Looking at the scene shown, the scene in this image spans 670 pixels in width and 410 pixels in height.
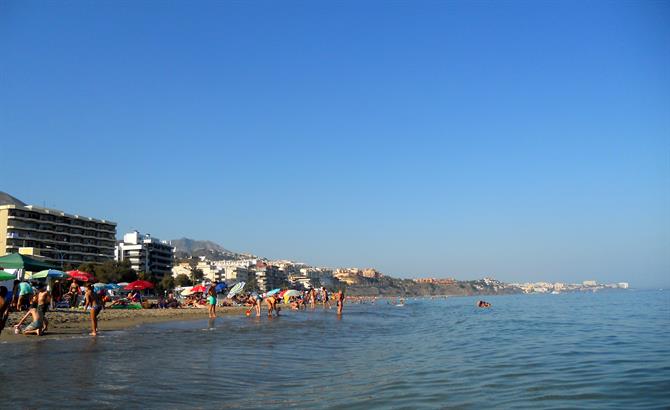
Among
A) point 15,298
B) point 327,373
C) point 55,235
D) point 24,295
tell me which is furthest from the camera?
point 55,235

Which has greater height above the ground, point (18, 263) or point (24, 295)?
point (18, 263)

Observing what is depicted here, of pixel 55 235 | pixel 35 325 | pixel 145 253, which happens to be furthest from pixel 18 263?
pixel 145 253

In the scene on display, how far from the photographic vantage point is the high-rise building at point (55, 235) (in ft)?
293

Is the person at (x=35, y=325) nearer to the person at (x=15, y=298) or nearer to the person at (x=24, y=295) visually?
the person at (x=24, y=295)

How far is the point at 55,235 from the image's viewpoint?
322 feet

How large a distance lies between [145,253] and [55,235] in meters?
30.2

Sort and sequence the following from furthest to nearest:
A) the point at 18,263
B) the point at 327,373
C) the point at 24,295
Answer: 1. the point at 24,295
2. the point at 18,263
3. the point at 327,373

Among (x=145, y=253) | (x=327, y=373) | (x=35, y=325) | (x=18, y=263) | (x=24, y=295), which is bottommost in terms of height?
(x=327, y=373)

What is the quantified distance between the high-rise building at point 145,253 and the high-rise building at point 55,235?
499 inches

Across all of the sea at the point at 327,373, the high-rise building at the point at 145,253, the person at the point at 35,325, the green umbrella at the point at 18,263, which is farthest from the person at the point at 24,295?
the high-rise building at the point at 145,253

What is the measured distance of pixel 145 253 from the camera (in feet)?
417

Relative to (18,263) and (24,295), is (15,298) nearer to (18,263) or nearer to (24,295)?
(24,295)

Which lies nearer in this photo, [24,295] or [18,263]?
[18,263]

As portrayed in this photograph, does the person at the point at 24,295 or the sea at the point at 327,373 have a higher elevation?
the person at the point at 24,295
